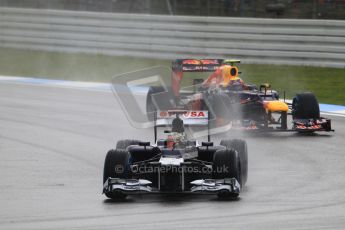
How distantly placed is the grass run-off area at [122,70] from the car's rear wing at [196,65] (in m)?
4.30

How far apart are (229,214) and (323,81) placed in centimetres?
1507

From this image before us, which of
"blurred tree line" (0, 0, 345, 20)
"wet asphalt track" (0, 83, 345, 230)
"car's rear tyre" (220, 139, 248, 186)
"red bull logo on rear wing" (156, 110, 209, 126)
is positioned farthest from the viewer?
"blurred tree line" (0, 0, 345, 20)

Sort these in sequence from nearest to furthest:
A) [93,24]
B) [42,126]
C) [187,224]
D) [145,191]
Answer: [187,224] → [145,191] → [42,126] → [93,24]

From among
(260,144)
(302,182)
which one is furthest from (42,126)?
(302,182)

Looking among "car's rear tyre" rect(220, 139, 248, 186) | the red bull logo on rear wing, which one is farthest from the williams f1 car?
the red bull logo on rear wing

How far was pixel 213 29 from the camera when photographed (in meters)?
28.2

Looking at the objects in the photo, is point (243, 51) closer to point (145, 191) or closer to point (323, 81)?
point (323, 81)

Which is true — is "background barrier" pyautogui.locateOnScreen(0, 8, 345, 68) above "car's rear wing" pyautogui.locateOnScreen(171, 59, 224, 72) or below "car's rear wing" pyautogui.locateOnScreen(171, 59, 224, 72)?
above

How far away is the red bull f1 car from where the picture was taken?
1856 cm

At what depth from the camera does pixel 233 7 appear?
97.7 feet

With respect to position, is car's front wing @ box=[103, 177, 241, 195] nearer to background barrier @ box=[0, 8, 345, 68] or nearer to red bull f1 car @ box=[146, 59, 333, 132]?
red bull f1 car @ box=[146, 59, 333, 132]

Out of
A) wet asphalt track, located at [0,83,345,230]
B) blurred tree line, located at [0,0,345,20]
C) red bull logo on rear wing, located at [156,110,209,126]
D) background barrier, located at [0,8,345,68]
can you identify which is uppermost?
blurred tree line, located at [0,0,345,20]

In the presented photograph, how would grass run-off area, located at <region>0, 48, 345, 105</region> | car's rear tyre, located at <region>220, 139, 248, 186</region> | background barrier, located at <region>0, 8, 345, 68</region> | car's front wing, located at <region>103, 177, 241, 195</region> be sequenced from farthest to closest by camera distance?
background barrier, located at <region>0, 8, 345, 68</region>, grass run-off area, located at <region>0, 48, 345, 105</region>, car's rear tyre, located at <region>220, 139, 248, 186</region>, car's front wing, located at <region>103, 177, 241, 195</region>

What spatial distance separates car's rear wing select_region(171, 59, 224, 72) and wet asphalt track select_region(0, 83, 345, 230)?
1.59m
